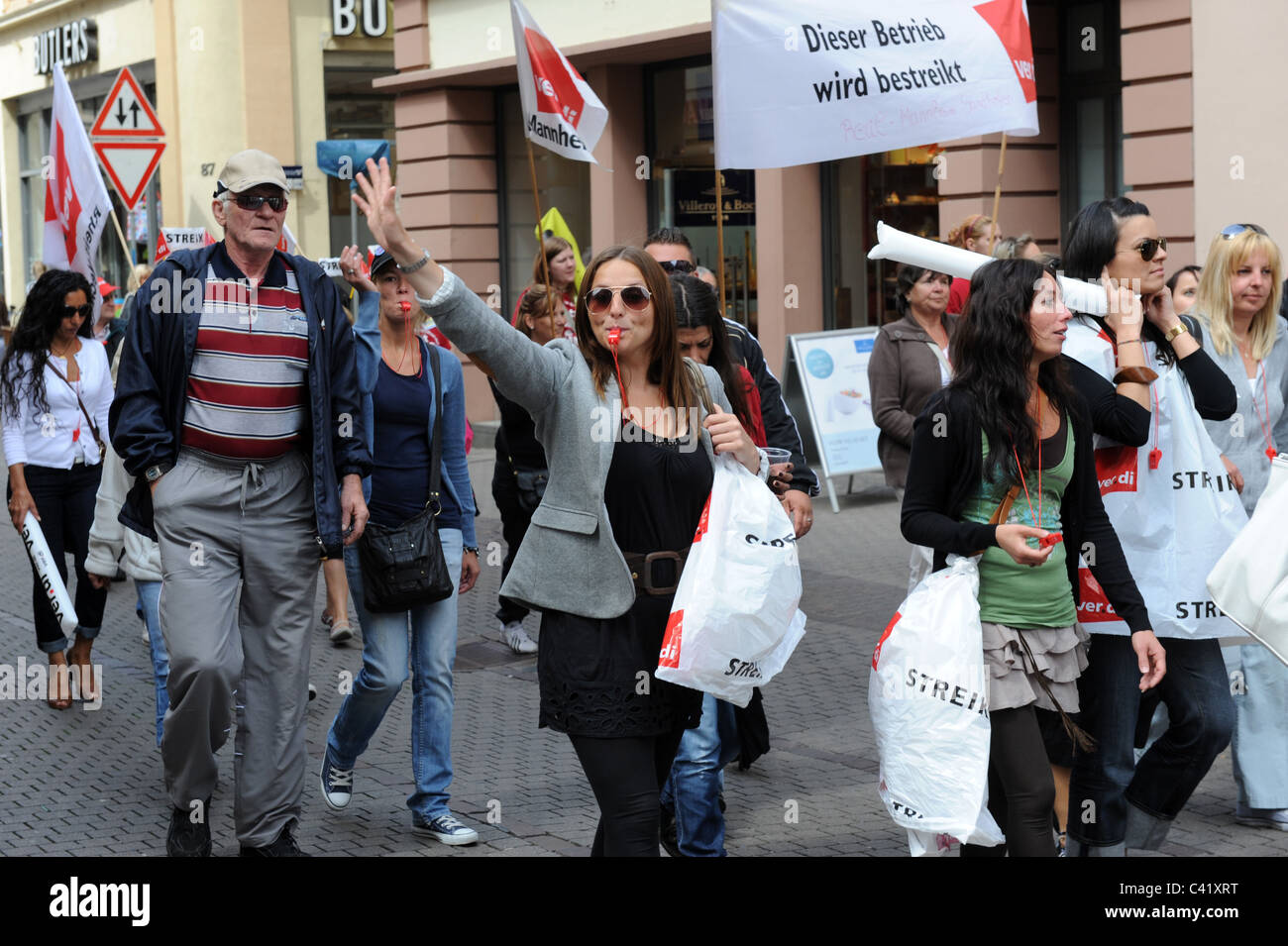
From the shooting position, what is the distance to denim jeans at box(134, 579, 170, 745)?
6.79 meters

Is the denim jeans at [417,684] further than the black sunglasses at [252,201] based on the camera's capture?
Yes

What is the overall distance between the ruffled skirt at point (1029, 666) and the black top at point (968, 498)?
20cm

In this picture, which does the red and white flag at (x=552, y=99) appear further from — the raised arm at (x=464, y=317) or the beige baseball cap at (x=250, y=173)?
the raised arm at (x=464, y=317)

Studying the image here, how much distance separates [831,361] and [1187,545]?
922 cm

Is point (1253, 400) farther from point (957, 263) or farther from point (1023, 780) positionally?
point (1023, 780)

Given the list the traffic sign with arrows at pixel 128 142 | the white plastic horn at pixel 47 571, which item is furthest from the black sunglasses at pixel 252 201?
the traffic sign with arrows at pixel 128 142

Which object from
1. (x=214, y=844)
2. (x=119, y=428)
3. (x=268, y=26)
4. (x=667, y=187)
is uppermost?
(x=268, y=26)

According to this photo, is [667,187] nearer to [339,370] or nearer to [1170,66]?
[1170,66]

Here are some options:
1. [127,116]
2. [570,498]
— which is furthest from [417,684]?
[127,116]

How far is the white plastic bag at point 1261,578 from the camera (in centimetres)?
448

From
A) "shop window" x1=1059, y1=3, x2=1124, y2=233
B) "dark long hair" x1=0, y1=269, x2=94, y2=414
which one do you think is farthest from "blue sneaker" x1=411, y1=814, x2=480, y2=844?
"shop window" x1=1059, y1=3, x2=1124, y2=233
